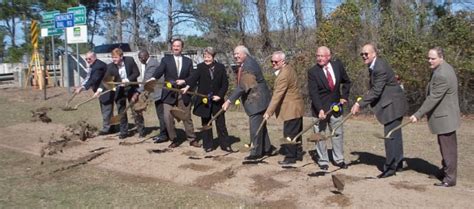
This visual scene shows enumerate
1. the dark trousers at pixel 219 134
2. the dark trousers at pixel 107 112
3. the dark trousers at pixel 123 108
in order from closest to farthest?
the dark trousers at pixel 219 134 < the dark trousers at pixel 123 108 < the dark trousers at pixel 107 112

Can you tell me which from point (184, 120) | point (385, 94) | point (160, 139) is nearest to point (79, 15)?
point (160, 139)

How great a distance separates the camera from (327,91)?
6.91 m

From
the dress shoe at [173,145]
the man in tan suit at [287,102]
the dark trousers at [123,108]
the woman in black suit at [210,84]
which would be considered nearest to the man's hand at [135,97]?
the dark trousers at [123,108]

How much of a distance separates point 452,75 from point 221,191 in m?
2.96

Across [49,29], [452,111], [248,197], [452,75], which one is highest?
[49,29]

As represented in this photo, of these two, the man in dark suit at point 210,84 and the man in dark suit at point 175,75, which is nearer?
the man in dark suit at point 210,84

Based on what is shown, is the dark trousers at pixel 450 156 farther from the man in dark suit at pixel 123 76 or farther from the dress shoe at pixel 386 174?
the man in dark suit at pixel 123 76

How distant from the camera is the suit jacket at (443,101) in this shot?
5816mm

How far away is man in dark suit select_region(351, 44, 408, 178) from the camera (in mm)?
6371

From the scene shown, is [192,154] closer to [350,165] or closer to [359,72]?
[350,165]

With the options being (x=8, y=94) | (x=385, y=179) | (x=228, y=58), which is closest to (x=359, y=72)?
(x=228, y=58)

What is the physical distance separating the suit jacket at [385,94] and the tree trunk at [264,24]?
10505 mm

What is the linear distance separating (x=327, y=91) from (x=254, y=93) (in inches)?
46.8

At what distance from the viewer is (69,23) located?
17594 millimetres
